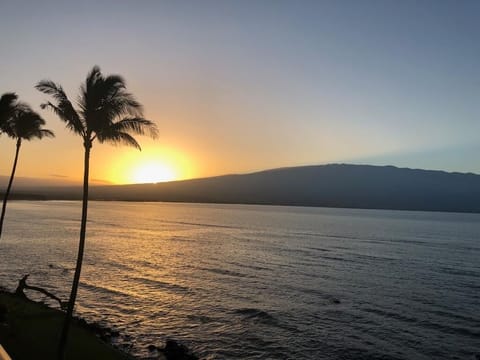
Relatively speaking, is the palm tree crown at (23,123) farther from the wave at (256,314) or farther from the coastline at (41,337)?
the wave at (256,314)

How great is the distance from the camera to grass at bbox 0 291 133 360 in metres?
21.3

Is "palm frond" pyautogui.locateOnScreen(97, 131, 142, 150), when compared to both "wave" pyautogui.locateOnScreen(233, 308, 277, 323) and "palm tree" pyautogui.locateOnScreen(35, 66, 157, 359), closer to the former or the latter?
"palm tree" pyautogui.locateOnScreen(35, 66, 157, 359)

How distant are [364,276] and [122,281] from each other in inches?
1337

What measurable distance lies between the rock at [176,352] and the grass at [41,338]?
3444 millimetres

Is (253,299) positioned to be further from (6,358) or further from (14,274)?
(6,358)

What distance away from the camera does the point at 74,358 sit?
70.5ft

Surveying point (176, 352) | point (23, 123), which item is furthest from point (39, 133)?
point (176, 352)

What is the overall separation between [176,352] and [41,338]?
8.22 meters

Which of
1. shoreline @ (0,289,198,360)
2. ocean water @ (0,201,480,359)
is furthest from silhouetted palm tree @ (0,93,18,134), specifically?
ocean water @ (0,201,480,359)

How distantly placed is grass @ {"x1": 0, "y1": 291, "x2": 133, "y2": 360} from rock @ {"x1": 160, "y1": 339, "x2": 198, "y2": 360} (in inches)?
136

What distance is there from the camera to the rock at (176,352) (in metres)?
26.1

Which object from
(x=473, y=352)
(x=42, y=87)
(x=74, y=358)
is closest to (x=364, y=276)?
(x=473, y=352)

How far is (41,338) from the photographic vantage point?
23.4m

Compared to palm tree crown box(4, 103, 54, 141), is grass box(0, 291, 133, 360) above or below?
below
